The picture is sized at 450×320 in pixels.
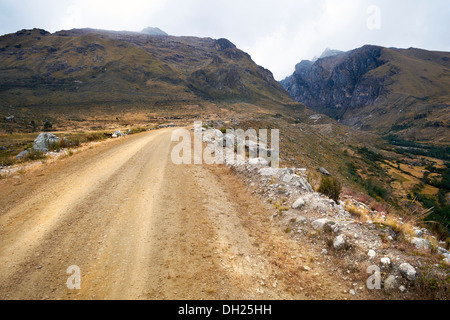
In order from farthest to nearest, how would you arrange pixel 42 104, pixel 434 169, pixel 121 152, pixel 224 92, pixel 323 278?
pixel 224 92 < pixel 434 169 < pixel 42 104 < pixel 121 152 < pixel 323 278

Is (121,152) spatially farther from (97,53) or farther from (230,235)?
(97,53)

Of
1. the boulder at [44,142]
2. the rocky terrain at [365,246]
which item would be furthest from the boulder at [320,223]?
the boulder at [44,142]

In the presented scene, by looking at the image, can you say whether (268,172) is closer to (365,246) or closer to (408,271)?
(365,246)

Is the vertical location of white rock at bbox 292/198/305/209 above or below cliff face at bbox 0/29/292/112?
below

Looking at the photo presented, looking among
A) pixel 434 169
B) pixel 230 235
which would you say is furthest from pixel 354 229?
pixel 434 169

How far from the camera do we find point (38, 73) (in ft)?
375

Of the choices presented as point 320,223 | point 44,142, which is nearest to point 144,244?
point 320,223

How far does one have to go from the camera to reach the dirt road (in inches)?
165

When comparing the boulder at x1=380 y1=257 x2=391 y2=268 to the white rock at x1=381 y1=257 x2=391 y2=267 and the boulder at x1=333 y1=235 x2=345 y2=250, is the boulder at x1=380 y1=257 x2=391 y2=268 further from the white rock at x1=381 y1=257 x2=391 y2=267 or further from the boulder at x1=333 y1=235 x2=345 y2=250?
the boulder at x1=333 y1=235 x2=345 y2=250

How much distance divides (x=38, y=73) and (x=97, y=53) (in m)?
40.9

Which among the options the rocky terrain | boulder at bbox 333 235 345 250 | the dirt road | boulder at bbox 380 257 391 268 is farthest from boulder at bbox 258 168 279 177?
boulder at bbox 380 257 391 268

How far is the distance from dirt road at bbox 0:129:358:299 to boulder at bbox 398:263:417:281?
137 cm

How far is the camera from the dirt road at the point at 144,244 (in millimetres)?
4191

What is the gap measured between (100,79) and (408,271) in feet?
471
